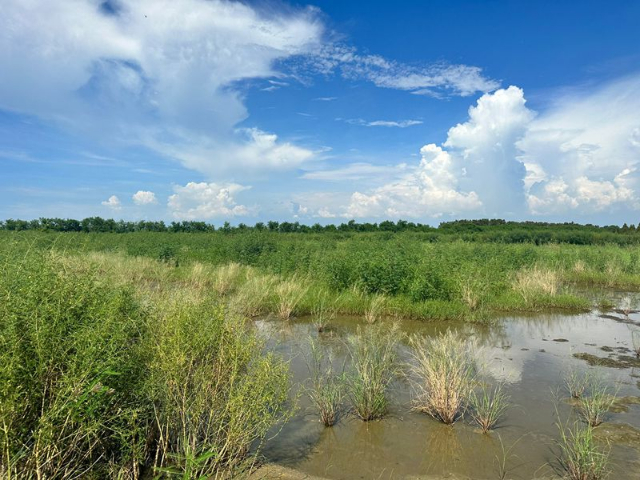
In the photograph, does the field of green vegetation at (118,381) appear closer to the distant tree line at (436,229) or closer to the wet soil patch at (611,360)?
the wet soil patch at (611,360)

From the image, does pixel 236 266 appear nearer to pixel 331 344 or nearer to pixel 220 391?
pixel 331 344

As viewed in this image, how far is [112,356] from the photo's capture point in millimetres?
3883

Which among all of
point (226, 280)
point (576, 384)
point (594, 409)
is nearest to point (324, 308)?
point (226, 280)

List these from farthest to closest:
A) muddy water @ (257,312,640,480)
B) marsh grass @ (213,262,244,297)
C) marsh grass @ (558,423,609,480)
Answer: marsh grass @ (213,262,244,297)
muddy water @ (257,312,640,480)
marsh grass @ (558,423,609,480)

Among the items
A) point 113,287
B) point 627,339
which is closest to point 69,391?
point 113,287

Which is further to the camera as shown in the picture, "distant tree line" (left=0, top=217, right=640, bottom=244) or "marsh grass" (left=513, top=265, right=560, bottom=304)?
"distant tree line" (left=0, top=217, right=640, bottom=244)

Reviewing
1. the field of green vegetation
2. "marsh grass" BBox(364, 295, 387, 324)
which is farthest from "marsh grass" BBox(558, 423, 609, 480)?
"marsh grass" BBox(364, 295, 387, 324)

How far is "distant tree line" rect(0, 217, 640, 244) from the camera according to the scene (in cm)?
4566

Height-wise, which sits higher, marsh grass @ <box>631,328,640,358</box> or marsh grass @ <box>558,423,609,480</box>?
marsh grass @ <box>558,423,609,480</box>

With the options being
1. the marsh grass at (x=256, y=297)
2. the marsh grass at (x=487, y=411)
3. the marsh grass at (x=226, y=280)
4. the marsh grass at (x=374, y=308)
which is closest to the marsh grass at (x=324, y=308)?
the marsh grass at (x=374, y=308)

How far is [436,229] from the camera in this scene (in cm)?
5847

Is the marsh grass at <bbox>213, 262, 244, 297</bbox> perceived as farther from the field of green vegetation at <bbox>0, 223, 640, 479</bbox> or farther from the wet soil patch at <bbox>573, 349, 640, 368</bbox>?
the wet soil patch at <bbox>573, 349, 640, 368</bbox>

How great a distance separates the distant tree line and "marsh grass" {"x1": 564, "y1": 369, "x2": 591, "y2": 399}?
124ft

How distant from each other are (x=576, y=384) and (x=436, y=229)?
52.5m
